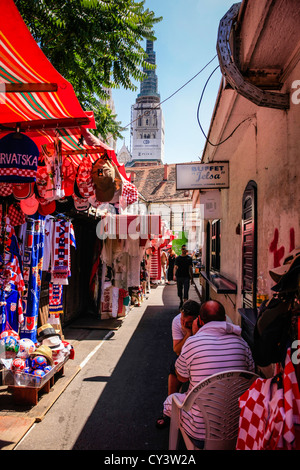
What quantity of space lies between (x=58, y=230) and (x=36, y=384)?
2610 mm

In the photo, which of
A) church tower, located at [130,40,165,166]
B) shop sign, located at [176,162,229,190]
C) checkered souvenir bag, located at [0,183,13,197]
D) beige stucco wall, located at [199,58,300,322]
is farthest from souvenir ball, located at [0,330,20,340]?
church tower, located at [130,40,165,166]

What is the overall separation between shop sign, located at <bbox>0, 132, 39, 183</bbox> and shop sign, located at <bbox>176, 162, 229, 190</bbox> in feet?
10.6

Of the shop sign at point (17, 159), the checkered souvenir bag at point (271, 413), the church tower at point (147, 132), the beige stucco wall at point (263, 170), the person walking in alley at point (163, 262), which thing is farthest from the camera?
the church tower at point (147, 132)

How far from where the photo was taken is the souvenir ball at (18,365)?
150 inches

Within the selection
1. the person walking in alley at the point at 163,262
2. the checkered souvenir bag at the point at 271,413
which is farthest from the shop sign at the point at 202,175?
the person walking in alley at the point at 163,262

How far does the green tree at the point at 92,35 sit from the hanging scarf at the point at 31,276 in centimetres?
248

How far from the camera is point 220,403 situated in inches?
87.7

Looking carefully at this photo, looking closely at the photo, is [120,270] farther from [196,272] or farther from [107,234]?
[196,272]

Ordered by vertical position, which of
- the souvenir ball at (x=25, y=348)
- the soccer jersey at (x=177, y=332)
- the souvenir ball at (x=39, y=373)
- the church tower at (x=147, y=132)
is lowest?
the souvenir ball at (x=39, y=373)

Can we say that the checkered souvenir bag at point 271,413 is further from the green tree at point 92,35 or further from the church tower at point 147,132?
the church tower at point 147,132

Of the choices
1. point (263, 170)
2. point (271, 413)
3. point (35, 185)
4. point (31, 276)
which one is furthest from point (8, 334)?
point (263, 170)

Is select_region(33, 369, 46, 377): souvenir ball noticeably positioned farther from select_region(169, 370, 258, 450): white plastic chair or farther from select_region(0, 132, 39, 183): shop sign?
select_region(0, 132, 39, 183): shop sign

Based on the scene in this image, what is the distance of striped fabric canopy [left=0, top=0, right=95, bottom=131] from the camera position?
1.96 metres

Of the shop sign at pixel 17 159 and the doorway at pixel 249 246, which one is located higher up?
the shop sign at pixel 17 159
